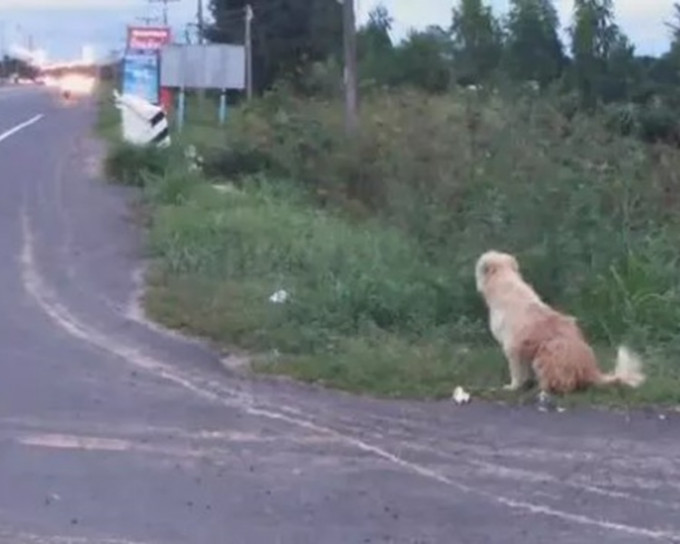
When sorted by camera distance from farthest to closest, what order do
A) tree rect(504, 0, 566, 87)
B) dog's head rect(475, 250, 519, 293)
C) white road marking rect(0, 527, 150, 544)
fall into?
tree rect(504, 0, 566, 87), dog's head rect(475, 250, 519, 293), white road marking rect(0, 527, 150, 544)

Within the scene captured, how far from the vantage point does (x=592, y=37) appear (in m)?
51.2

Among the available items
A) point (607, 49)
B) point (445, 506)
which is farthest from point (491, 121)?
point (607, 49)

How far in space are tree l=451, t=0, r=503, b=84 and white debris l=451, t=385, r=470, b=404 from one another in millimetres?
43188

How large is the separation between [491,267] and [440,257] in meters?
3.61

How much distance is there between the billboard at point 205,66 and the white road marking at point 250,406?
23.5 m

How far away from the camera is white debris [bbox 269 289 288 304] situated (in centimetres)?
1560

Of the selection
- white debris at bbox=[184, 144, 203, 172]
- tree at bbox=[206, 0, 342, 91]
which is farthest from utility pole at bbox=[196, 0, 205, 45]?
white debris at bbox=[184, 144, 203, 172]

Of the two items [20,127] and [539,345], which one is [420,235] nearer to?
[539,345]

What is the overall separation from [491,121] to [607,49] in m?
29.8

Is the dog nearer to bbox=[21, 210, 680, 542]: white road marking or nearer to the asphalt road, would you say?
the asphalt road

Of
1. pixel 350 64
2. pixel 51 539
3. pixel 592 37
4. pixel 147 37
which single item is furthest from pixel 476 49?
pixel 51 539

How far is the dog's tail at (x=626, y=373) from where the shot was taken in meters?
12.2

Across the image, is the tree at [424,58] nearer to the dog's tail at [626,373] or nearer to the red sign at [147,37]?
the red sign at [147,37]

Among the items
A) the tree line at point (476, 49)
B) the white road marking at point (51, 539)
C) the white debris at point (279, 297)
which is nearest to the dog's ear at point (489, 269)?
the white debris at point (279, 297)
